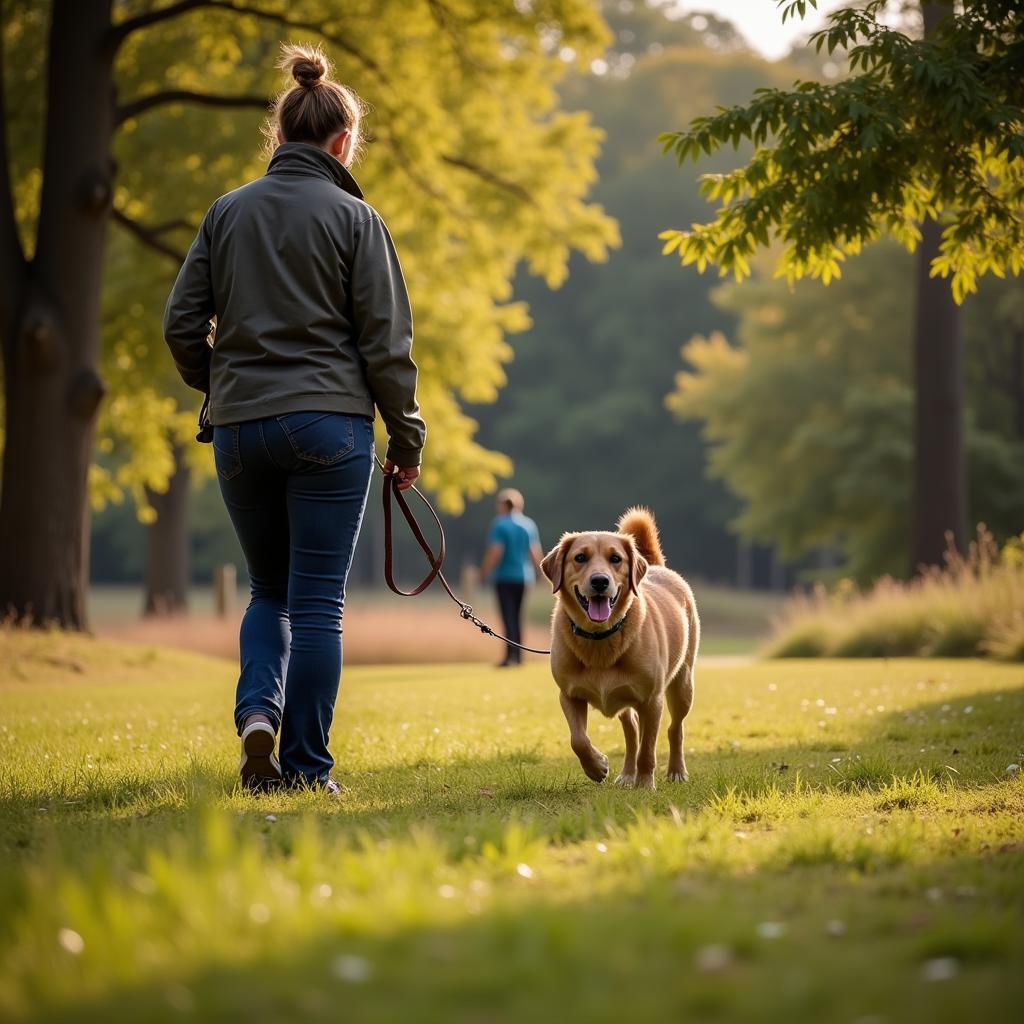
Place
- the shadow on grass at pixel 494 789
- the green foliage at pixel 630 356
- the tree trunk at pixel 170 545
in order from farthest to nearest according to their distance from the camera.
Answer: the green foliage at pixel 630 356 < the tree trunk at pixel 170 545 < the shadow on grass at pixel 494 789

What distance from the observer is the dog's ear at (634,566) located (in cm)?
545

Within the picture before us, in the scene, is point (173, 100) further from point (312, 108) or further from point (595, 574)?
point (595, 574)

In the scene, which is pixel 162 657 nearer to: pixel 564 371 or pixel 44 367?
pixel 44 367

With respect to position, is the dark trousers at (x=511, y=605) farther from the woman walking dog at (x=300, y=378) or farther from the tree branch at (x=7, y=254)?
the woman walking dog at (x=300, y=378)

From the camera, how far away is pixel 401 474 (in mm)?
5145

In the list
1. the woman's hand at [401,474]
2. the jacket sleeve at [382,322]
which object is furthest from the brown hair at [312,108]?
the woman's hand at [401,474]

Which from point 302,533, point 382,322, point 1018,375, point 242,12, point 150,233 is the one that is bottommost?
point 302,533

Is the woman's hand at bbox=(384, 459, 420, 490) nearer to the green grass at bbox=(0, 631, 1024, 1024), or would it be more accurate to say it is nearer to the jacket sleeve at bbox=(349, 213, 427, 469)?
the jacket sleeve at bbox=(349, 213, 427, 469)

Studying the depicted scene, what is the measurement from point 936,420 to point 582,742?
50.7 ft

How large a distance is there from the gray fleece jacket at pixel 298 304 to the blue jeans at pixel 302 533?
112 mm

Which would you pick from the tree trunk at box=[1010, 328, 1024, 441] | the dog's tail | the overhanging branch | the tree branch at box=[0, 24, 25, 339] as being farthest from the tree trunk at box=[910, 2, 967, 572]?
the dog's tail

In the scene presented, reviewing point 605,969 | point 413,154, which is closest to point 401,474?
point 605,969

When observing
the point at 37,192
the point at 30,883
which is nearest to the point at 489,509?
the point at 37,192

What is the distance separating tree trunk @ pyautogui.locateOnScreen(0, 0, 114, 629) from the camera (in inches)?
494
